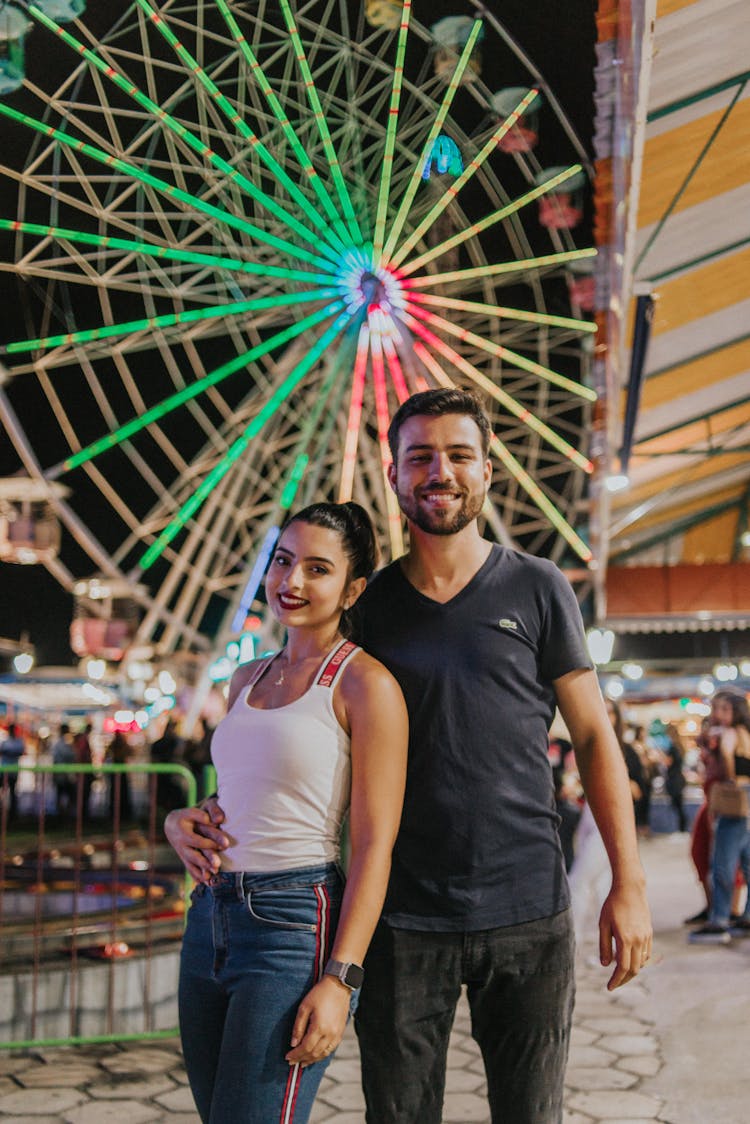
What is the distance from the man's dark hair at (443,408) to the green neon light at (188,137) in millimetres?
5924

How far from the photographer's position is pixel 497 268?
27.4 feet

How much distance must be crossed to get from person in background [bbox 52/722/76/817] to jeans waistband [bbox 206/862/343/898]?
14364mm

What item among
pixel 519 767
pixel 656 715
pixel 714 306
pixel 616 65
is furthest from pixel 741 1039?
pixel 656 715

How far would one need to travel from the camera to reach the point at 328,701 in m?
1.94

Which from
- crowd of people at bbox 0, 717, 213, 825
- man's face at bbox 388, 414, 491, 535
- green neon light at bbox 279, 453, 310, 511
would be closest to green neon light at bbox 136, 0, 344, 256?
green neon light at bbox 279, 453, 310, 511

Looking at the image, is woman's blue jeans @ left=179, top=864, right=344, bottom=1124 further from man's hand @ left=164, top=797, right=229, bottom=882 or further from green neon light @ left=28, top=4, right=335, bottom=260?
green neon light @ left=28, top=4, right=335, bottom=260

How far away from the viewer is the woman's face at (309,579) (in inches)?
Result: 81.9

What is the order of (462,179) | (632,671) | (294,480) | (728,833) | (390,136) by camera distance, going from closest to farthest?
(728,833)
(390,136)
(462,179)
(294,480)
(632,671)

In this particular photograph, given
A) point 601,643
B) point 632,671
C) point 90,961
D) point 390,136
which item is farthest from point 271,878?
point 632,671

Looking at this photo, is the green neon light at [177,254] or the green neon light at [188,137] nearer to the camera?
the green neon light at [188,137]

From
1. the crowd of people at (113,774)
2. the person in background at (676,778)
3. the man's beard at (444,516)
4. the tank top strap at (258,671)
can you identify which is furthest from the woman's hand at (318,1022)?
the person in background at (676,778)

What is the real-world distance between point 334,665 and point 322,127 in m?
6.52

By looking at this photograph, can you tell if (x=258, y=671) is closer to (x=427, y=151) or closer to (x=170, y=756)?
(x=427, y=151)

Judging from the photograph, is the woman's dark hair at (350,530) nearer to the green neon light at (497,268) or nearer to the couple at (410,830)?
the couple at (410,830)
